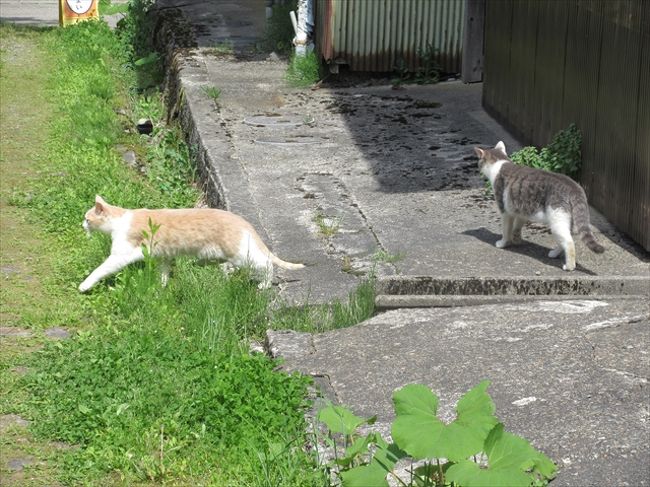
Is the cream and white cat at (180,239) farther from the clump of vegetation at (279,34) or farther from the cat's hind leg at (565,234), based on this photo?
the clump of vegetation at (279,34)

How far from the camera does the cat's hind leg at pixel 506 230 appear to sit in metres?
8.40

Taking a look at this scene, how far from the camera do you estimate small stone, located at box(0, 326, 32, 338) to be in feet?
25.2

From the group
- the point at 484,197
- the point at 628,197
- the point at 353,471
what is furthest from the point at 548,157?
the point at 353,471

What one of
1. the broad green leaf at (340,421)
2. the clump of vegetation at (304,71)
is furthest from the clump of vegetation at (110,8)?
the broad green leaf at (340,421)

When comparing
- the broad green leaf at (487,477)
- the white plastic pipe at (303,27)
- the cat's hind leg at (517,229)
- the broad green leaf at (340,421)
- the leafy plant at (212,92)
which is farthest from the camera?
the white plastic pipe at (303,27)

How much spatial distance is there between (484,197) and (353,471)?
5.62 m

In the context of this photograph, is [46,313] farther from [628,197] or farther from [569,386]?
[628,197]

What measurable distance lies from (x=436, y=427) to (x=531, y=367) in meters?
2.15

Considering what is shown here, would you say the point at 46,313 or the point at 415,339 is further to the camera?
the point at 46,313

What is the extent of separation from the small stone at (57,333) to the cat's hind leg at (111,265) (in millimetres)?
578

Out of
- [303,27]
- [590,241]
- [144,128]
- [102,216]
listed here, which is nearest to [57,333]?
[102,216]

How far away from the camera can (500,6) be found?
12281 millimetres

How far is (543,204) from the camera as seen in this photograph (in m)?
8.09

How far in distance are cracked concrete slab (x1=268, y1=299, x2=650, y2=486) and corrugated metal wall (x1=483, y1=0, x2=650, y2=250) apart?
5.55 ft
